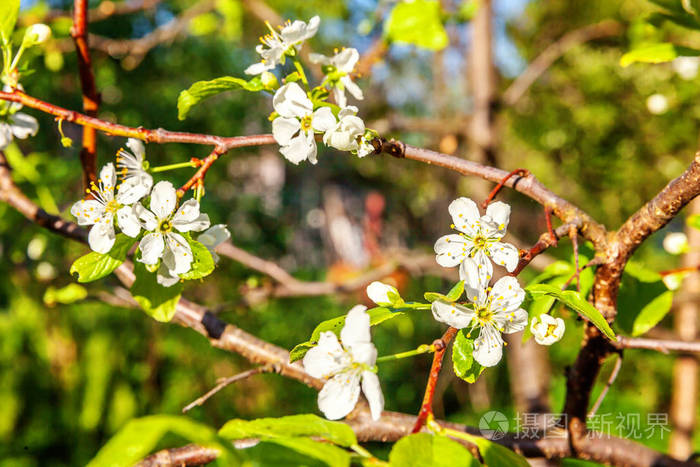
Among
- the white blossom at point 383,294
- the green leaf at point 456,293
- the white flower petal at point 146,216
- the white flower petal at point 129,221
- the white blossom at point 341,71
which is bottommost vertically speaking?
the white flower petal at point 129,221

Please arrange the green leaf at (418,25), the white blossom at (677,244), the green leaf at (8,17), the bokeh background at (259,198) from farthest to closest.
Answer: the bokeh background at (259,198) → the green leaf at (418,25) → the white blossom at (677,244) → the green leaf at (8,17)

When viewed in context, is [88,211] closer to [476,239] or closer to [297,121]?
[297,121]

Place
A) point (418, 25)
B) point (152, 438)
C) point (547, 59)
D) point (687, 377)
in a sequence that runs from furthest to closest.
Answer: point (547, 59), point (687, 377), point (418, 25), point (152, 438)

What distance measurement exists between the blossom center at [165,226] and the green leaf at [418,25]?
64 cm

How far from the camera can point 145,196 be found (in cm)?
49

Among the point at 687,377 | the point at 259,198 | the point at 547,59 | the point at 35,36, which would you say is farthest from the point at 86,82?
the point at 259,198

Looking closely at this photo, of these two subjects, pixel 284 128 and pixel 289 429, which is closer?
pixel 289 429

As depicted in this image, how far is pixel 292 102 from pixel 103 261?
221mm

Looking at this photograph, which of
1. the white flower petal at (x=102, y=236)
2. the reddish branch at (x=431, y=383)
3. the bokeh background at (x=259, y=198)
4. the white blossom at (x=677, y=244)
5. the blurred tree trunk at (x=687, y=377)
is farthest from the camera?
the bokeh background at (x=259, y=198)

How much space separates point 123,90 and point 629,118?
196 centimetres

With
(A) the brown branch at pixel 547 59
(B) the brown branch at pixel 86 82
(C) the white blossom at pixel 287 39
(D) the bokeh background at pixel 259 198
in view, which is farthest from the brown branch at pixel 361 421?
(A) the brown branch at pixel 547 59

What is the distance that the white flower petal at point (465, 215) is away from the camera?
0.48 m

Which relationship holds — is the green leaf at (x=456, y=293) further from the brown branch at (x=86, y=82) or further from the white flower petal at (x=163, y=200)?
the brown branch at (x=86, y=82)

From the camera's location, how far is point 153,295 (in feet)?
1.63
